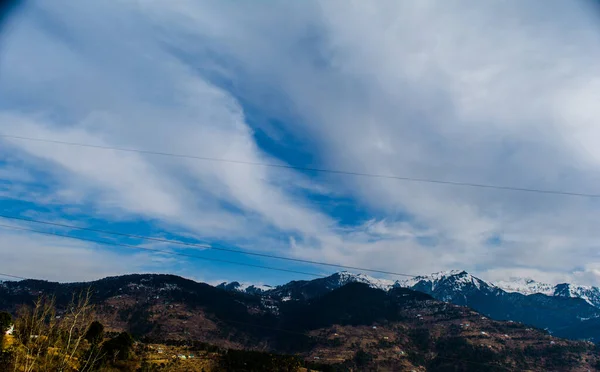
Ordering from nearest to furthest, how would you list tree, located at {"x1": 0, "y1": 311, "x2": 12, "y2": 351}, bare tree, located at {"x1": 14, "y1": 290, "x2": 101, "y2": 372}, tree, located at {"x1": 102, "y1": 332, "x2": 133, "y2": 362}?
bare tree, located at {"x1": 14, "y1": 290, "x2": 101, "y2": 372} < tree, located at {"x1": 0, "y1": 311, "x2": 12, "y2": 351} < tree, located at {"x1": 102, "y1": 332, "x2": 133, "y2": 362}

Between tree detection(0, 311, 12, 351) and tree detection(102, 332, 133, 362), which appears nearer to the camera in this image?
tree detection(0, 311, 12, 351)

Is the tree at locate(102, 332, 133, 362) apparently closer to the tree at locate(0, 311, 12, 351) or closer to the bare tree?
the bare tree

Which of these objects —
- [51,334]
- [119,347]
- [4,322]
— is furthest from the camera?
[119,347]

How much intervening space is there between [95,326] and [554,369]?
791 feet

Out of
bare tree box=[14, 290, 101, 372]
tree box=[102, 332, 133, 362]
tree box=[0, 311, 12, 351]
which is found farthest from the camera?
tree box=[102, 332, 133, 362]

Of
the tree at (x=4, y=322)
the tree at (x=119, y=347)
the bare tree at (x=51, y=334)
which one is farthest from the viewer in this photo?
the tree at (x=119, y=347)

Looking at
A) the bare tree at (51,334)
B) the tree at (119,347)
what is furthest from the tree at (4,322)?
the tree at (119,347)

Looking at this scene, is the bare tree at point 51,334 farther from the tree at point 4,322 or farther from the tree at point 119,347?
the tree at point 4,322

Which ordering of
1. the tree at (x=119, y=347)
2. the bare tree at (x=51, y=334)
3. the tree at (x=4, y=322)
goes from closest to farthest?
the bare tree at (x=51, y=334) < the tree at (x=4, y=322) < the tree at (x=119, y=347)

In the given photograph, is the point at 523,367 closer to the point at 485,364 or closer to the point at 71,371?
the point at 485,364

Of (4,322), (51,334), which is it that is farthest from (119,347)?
(51,334)

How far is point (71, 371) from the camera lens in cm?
4044

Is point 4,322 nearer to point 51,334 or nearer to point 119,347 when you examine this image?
point 119,347

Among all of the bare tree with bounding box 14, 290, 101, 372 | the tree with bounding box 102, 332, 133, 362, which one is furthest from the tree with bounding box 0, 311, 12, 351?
the tree with bounding box 102, 332, 133, 362
